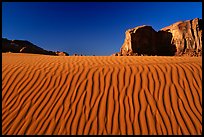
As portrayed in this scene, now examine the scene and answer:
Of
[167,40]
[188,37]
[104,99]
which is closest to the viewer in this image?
[104,99]

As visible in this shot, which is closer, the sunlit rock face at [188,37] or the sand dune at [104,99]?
the sand dune at [104,99]

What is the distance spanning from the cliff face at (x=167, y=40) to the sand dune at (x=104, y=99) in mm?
35288

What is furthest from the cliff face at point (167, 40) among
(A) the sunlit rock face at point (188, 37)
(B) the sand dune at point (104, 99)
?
(B) the sand dune at point (104, 99)

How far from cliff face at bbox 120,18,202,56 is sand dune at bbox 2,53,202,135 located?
116ft

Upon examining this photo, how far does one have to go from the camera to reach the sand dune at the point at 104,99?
5.43 m

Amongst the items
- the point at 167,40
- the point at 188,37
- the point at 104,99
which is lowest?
the point at 104,99

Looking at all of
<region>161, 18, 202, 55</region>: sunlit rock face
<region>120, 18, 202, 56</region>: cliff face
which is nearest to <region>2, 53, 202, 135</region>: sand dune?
<region>120, 18, 202, 56</region>: cliff face

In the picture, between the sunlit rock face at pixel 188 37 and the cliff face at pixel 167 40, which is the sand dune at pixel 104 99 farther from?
the sunlit rock face at pixel 188 37

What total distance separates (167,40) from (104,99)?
43.2 m

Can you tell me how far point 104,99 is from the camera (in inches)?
245

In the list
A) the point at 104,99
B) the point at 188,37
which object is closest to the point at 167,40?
the point at 188,37

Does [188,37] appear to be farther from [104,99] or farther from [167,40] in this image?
[104,99]

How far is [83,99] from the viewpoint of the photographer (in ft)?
20.6

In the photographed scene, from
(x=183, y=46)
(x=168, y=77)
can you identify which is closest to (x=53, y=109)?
(x=168, y=77)
